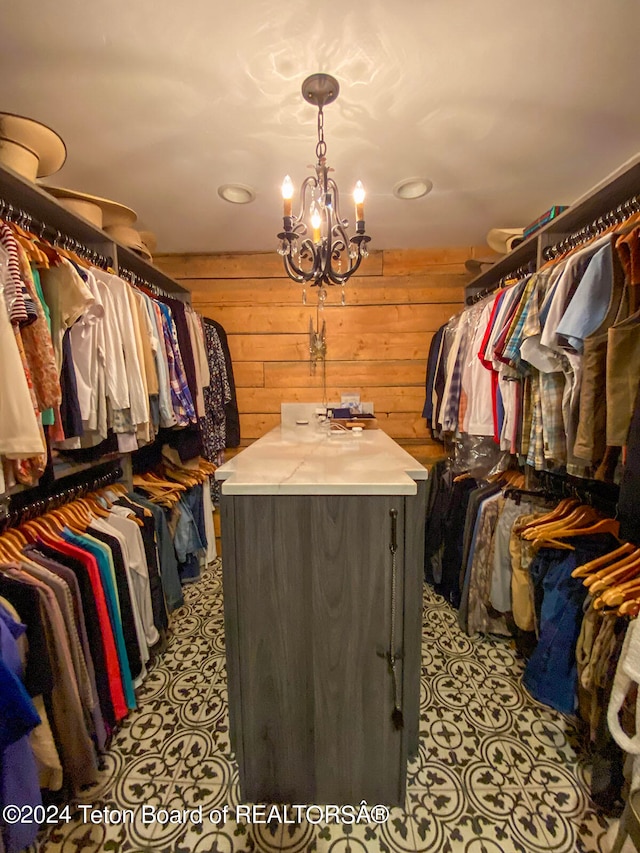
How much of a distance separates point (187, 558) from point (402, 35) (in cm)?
275

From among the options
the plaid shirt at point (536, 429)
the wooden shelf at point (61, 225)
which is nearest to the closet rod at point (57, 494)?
the wooden shelf at point (61, 225)

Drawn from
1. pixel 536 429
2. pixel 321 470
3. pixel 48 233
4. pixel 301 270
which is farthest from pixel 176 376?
pixel 536 429

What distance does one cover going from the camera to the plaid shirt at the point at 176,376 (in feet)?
6.41

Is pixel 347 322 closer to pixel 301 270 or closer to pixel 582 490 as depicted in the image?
pixel 301 270

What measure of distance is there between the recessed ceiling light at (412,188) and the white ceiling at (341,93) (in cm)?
4

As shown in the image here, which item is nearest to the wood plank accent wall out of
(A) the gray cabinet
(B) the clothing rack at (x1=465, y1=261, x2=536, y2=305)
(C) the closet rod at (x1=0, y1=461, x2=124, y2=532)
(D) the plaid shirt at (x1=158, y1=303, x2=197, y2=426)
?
(B) the clothing rack at (x1=465, y1=261, x2=536, y2=305)

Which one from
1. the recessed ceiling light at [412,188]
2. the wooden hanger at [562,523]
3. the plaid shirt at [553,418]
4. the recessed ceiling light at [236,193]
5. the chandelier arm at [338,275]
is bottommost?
the wooden hanger at [562,523]

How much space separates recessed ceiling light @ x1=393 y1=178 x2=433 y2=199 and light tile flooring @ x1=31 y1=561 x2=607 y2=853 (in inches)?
97.9

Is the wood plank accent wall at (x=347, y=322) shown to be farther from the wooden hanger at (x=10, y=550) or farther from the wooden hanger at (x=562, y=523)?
the wooden hanger at (x=10, y=550)

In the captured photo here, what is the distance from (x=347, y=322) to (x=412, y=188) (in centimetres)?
104

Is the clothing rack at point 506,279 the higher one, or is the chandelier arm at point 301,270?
the clothing rack at point 506,279

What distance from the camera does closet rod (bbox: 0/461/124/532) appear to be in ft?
4.20

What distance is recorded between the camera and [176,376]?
1.98 metres

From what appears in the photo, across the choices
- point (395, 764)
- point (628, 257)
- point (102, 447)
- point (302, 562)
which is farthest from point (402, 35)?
point (395, 764)
